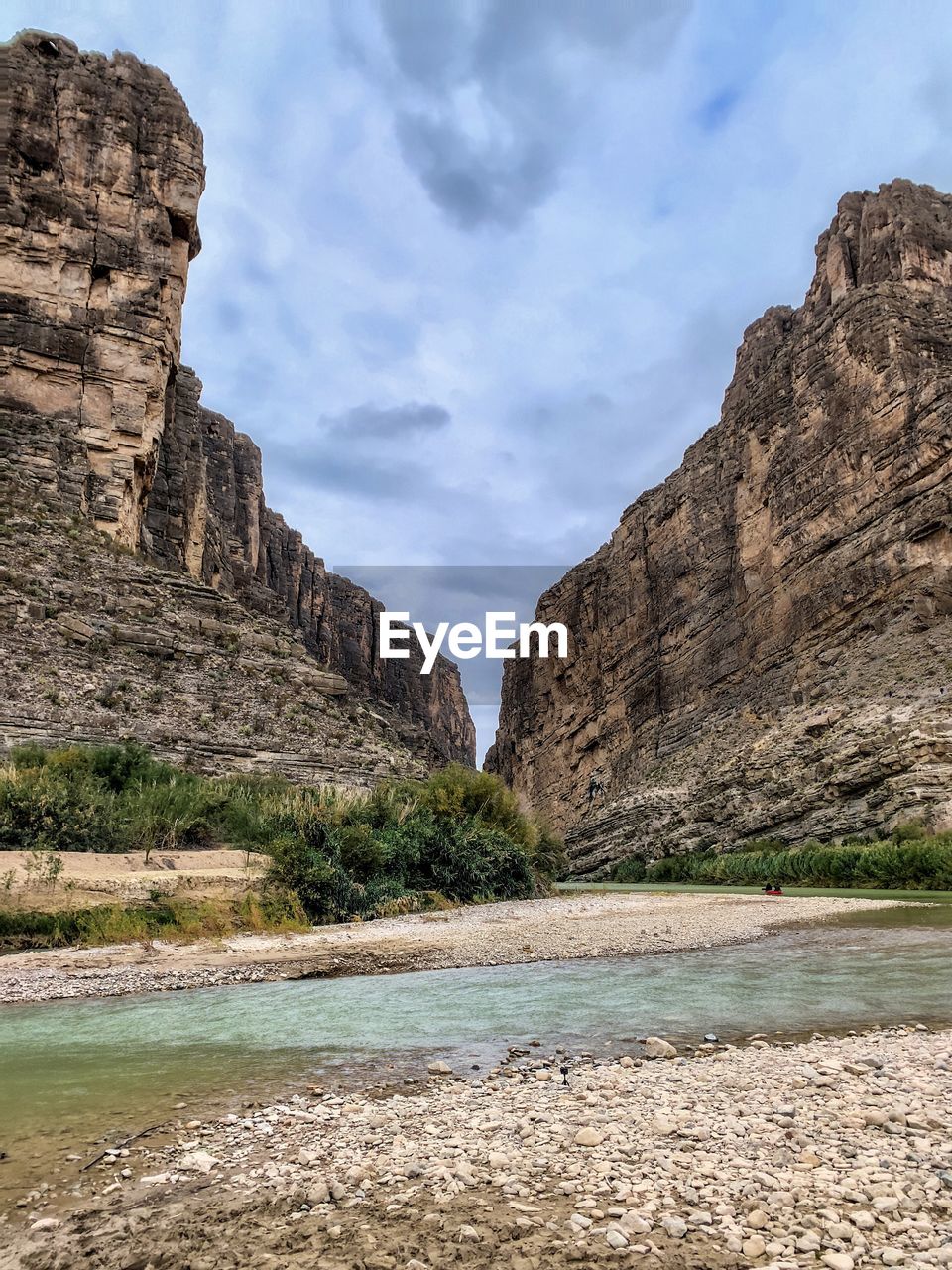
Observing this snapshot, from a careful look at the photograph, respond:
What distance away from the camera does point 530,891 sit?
838 inches

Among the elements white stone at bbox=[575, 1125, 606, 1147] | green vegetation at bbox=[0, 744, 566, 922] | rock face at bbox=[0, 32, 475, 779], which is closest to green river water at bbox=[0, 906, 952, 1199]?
white stone at bbox=[575, 1125, 606, 1147]

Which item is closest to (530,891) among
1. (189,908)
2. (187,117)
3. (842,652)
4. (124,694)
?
(189,908)

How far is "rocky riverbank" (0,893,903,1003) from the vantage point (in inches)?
326

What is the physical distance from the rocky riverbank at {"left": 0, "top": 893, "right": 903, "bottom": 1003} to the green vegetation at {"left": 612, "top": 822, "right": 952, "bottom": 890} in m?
7.86

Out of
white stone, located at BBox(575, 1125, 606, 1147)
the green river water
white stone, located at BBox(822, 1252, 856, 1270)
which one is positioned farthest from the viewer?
the green river water

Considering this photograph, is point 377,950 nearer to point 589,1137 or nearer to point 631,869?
point 589,1137

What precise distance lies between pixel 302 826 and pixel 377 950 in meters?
5.06

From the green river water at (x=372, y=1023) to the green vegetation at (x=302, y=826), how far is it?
602cm

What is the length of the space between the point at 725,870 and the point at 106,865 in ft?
90.2

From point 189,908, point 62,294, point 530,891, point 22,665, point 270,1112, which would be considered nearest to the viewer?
point 270,1112

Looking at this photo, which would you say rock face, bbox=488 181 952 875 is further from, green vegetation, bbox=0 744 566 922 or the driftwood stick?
the driftwood stick

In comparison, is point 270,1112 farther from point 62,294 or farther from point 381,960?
point 62,294

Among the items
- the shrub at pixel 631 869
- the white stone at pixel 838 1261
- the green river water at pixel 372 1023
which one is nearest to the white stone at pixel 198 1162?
the green river water at pixel 372 1023

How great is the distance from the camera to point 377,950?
33.9 feet
